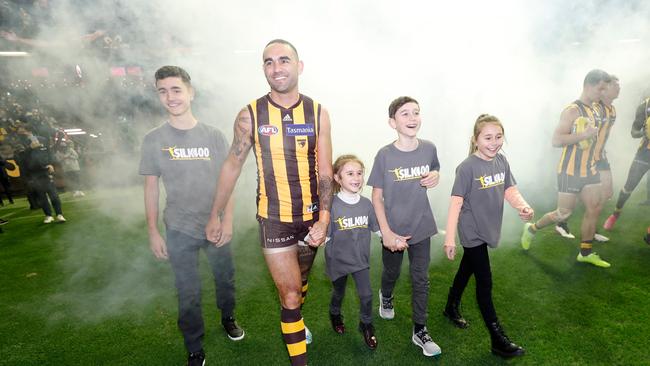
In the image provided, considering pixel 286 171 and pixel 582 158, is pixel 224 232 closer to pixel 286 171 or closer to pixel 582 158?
pixel 286 171

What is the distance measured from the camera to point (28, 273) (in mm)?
4727

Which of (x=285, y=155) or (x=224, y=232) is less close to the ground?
(x=285, y=155)

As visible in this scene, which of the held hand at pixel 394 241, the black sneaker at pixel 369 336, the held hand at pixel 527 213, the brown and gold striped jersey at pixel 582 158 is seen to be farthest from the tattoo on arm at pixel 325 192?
the brown and gold striped jersey at pixel 582 158

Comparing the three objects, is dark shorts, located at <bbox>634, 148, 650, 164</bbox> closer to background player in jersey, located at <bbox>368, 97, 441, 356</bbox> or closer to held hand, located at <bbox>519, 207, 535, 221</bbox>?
held hand, located at <bbox>519, 207, 535, 221</bbox>

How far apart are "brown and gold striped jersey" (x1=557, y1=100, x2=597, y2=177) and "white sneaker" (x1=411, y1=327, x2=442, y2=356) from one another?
2.55 metres

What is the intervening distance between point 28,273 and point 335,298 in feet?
14.5

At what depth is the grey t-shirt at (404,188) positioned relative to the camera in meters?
2.68

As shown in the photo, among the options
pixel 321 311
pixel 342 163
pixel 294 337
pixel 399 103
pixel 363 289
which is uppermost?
pixel 399 103

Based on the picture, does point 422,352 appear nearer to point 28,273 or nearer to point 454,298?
point 454,298

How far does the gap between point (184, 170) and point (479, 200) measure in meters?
2.19

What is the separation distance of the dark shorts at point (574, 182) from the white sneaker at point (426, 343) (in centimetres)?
247

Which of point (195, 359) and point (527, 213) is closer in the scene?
point (527, 213)

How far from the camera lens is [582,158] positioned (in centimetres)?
379

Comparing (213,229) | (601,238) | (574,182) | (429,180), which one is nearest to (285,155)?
(213,229)
